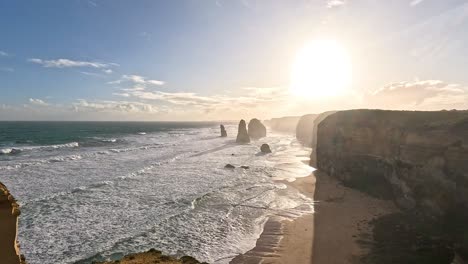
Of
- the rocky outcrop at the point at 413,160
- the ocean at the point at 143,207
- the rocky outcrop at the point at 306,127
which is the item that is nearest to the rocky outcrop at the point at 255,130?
the rocky outcrop at the point at 306,127

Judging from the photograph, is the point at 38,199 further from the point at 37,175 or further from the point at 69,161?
the point at 69,161

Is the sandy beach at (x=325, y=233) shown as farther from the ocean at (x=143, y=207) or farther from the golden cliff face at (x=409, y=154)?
the golden cliff face at (x=409, y=154)

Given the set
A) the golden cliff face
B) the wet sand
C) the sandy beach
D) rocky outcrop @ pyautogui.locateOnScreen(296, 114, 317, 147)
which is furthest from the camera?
rocky outcrop @ pyautogui.locateOnScreen(296, 114, 317, 147)

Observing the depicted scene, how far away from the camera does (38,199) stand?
20.8 meters

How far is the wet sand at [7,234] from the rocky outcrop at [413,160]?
646 inches

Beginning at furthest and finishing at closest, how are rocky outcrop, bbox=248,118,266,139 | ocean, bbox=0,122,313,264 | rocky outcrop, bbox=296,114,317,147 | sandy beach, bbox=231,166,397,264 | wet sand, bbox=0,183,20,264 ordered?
rocky outcrop, bbox=248,118,266,139, rocky outcrop, bbox=296,114,317,147, ocean, bbox=0,122,313,264, sandy beach, bbox=231,166,397,264, wet sand, bbox=0,183,20,264

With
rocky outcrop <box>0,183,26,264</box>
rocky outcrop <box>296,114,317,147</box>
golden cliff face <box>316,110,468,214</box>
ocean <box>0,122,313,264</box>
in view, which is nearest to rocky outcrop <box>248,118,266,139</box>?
rocky outcrop <box>296,114,317,147</box>

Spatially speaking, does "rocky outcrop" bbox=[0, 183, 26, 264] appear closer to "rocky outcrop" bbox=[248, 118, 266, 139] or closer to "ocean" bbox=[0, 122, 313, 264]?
"ocean" bbox=[0, 122, 313, 264]

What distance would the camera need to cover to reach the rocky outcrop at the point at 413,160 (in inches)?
605

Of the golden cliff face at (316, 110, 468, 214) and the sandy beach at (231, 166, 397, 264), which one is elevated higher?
the golden cliff face at (316, 110, 468, 214)

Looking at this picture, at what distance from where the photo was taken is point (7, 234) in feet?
19.4

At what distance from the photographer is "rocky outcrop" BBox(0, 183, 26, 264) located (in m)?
5.82

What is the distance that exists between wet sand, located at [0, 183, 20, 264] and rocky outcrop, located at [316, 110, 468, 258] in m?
16.4

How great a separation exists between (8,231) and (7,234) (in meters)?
0.06
